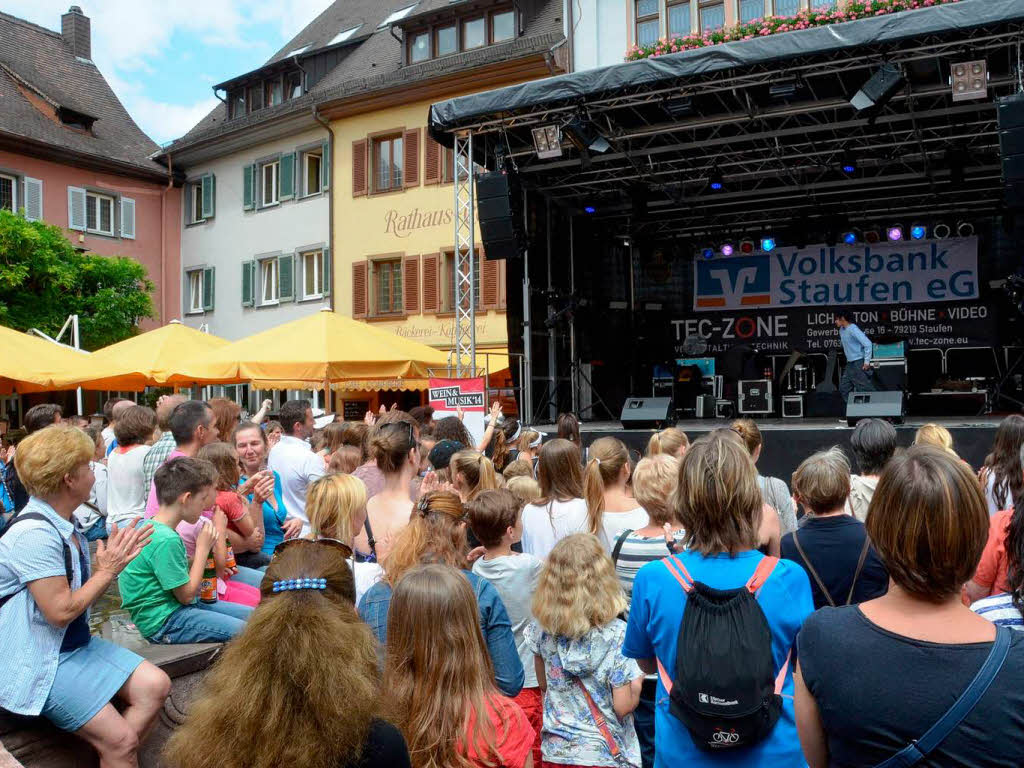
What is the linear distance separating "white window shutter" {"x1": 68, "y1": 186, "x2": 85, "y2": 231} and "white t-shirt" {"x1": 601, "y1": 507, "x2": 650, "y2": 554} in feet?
Answer: 81.7

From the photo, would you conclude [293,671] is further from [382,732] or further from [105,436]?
[105,436]

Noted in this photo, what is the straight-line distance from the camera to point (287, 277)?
24.3 meters

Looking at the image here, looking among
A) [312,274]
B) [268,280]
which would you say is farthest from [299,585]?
[268,280]

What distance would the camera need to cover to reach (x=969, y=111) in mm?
11086

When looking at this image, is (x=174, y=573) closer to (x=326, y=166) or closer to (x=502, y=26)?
(x=502, y=26)

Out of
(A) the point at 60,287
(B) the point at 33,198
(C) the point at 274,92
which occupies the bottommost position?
(A) the point at 60,287

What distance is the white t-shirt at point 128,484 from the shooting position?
5367 millimetres

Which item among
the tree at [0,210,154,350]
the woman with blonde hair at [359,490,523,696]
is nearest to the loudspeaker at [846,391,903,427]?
the woman with blonde hair at [359,490,523,696]

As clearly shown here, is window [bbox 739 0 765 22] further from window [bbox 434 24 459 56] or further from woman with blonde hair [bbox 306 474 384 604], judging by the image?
woman with blonde hair [bbox 306 474 384 604]

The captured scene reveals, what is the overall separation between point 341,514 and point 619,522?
4.29 ft

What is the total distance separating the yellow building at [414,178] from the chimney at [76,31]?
1308 cm

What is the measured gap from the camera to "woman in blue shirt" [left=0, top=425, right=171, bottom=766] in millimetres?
2945

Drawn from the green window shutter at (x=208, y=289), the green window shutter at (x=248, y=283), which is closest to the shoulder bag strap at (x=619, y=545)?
the green window shutter at (x=248, y=283)

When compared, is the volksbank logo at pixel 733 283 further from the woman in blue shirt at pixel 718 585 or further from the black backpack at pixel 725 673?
the black backpack at pixel 725 673
